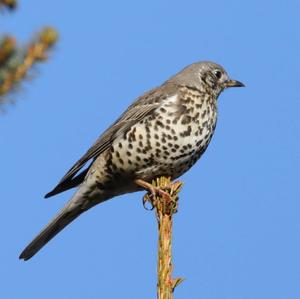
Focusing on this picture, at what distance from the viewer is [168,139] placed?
530 centimetres

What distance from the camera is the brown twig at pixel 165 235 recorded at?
2.90 m

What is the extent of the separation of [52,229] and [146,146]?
1144 mm

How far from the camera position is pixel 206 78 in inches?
247

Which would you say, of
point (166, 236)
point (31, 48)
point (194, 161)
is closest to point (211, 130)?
point (194, 161)

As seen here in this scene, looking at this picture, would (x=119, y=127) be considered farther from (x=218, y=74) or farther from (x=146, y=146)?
(x=218, y=74)

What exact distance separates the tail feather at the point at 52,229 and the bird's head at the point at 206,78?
57.2 inches

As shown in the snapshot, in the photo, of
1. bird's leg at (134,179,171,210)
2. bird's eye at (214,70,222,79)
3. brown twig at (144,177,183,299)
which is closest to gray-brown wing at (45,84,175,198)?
bird's leg at (134,179,171,210)

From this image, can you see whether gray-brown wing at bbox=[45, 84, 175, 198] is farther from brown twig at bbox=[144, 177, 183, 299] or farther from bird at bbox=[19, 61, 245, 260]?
brown twig at bbox=[144, 177, 183, 299]

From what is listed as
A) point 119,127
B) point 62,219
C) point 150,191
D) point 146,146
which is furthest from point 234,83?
point 62,219

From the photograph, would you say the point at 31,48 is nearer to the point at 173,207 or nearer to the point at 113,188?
the point at 173,207

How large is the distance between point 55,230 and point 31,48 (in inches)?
152

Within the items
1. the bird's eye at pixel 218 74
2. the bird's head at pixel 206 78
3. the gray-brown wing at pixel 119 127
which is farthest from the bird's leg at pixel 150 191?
the bird's eye at pixel 218 74

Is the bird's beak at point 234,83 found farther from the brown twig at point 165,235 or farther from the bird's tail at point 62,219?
the brown twig at point 165,235

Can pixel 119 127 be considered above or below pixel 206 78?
below
